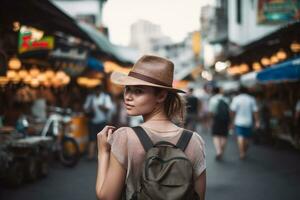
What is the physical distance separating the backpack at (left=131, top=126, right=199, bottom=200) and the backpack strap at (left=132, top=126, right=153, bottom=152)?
0.03m

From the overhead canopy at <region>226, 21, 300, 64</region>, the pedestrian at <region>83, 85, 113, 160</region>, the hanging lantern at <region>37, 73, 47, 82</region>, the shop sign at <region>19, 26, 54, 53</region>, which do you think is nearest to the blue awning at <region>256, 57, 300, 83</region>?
the overhead canopy at <region>226, 21, 300, 64</region>

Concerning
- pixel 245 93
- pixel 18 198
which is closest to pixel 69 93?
pixel 245 93

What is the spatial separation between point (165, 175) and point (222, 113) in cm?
937

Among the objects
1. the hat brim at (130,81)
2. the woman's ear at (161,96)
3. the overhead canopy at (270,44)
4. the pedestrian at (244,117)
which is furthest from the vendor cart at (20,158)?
the overhead canopy at (270,44)

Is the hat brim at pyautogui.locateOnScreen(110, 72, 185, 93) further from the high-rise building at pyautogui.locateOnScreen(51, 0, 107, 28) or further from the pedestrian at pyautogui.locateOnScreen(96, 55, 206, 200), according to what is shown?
the high-rise building at pyautogui.locateOnScreen(51, 0, 107, 28)

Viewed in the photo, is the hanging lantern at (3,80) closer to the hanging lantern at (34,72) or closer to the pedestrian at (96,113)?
the hanging lantern at (34,72)

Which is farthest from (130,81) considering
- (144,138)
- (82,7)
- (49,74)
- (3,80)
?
(82,7)

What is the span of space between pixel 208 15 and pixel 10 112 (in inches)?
1458

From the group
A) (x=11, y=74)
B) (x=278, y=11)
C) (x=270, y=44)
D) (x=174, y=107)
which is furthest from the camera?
(x=270, y=44)

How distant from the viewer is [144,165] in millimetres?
2092

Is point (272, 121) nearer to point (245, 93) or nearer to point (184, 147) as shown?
point (245, 93)

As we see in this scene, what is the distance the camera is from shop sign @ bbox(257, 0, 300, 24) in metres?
15.3

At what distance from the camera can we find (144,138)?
7.24 ft

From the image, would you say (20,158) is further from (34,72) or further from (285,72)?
(285,72)
